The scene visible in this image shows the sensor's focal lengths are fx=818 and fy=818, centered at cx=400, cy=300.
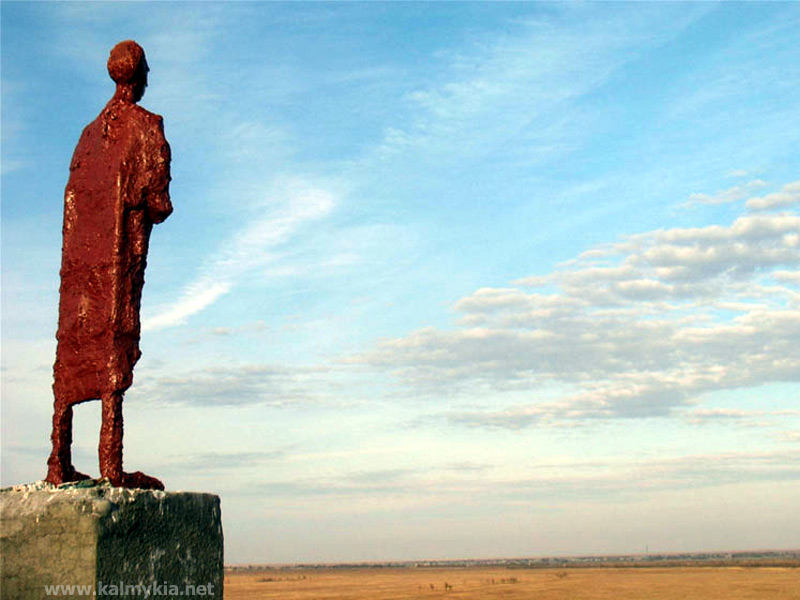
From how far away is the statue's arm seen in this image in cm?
489

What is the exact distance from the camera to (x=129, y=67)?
5.11 m

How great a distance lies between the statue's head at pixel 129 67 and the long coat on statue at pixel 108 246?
14cm

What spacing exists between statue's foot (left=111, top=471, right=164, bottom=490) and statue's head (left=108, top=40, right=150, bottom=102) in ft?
7.61

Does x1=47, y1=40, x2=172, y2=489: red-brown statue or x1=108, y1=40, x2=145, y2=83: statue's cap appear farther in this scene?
x1=108, y1=40, x2=145, y2=83: statue's cap

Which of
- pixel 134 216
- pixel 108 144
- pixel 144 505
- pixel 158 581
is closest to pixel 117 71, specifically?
pixel 108 144

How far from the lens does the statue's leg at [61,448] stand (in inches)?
180

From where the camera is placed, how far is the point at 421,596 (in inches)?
1224

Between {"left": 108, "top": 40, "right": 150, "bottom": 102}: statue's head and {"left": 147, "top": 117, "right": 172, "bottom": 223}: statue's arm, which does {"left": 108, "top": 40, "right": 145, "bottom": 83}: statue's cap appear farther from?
{"left": 147, "top": 117, "right": 172, "bottom": 223}: statue's arm

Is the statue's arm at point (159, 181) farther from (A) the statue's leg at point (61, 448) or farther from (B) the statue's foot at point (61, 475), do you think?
(B) the statue's foot at point (61, 475)

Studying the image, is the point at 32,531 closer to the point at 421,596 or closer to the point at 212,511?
the point at 212,511

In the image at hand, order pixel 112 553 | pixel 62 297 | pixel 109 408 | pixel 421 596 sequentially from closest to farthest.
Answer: pixel 112 553 < pixel 109 408 < pixel 62 297 < pixel 421 596

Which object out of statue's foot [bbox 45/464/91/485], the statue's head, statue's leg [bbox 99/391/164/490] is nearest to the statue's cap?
the statue's head

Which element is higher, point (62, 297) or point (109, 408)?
point (62, 297)

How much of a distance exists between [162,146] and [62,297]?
1091 mm
